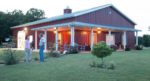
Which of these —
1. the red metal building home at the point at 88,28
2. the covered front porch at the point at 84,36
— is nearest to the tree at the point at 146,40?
the red metal building home at the point at 88,28

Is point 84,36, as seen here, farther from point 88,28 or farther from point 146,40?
point 146,40

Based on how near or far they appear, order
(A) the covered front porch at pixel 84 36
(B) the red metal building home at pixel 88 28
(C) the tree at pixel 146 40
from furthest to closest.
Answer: (C) the tree at pixel 146 40
(A) the covered front porch at pixel 84 36
(B) the red metal building home at pixel 88 28

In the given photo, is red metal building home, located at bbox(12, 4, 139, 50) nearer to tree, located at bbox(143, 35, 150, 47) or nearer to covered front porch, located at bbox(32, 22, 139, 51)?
covered front porch, located at bbox(32, 22, 139, 51)

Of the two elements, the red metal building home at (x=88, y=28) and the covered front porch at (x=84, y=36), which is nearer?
the red metal building home at (x=88, y=28)

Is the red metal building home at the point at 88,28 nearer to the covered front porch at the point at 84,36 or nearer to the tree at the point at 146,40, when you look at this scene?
the covered front porch at the point at 84,36

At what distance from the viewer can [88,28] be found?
27062 mm

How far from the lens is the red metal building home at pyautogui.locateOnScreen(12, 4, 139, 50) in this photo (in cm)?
2645

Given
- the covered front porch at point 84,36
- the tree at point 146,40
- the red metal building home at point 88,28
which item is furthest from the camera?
the tree at point 146,40

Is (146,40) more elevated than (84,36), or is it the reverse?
(84,36)

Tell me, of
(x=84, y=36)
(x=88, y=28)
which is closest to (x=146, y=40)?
(x=84, y=36)

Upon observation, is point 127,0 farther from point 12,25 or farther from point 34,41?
point 12,25

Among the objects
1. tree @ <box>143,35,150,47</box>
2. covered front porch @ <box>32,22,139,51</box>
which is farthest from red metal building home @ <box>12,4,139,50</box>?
tree @ <box>143,35,150,47</box>

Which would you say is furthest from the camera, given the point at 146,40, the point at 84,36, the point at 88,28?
the point at 146,40

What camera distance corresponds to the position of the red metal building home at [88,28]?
86.8 ft
